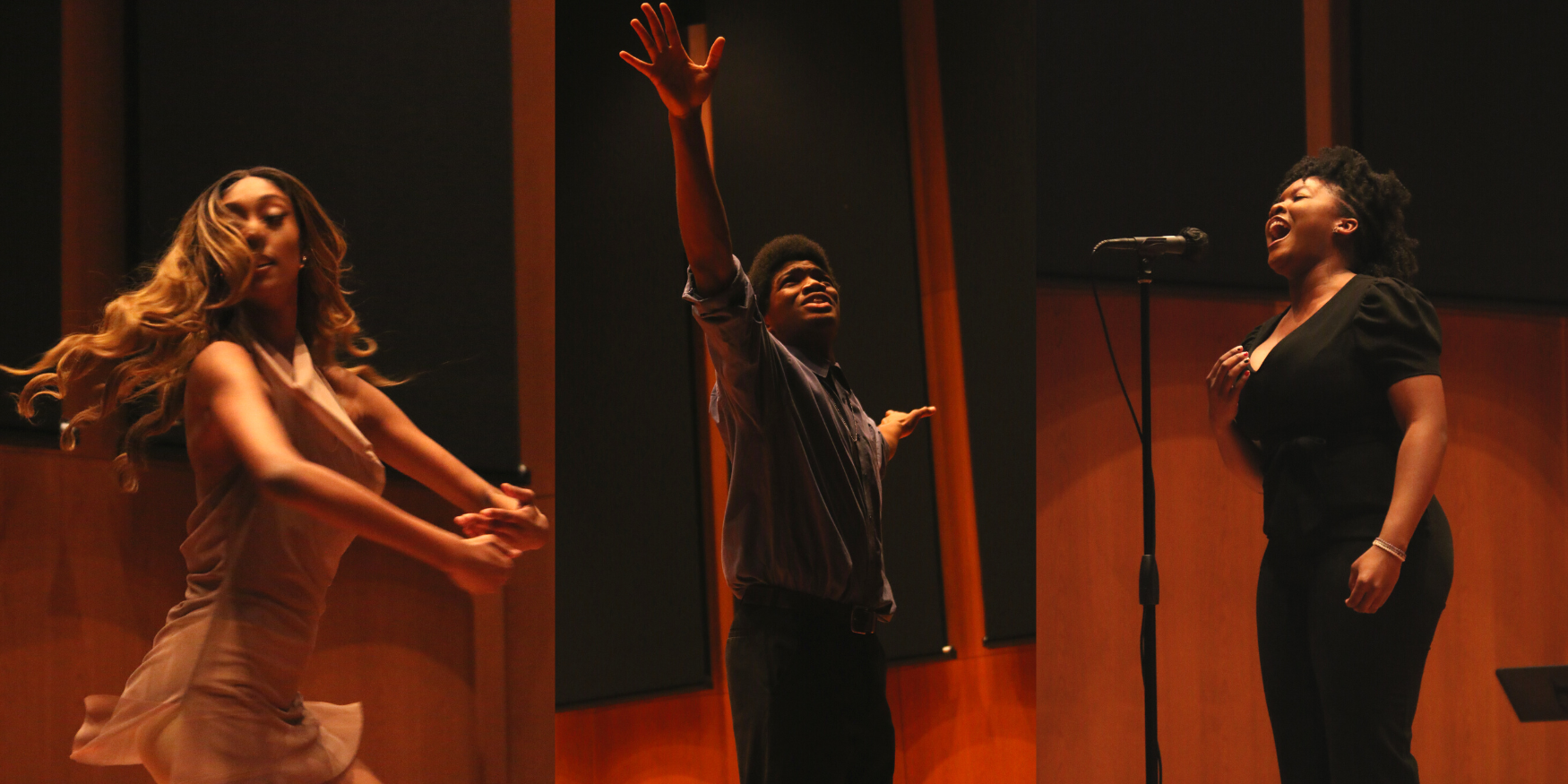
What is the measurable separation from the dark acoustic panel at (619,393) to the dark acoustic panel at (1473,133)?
82.7 inches

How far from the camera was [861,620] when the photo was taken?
6.98ft

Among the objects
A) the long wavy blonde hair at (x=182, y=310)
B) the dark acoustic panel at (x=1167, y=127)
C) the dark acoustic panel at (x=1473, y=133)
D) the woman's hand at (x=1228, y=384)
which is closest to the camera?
the long wavy blonde hair at (x=182, y=310)

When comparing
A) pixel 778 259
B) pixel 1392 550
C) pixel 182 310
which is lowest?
pixel 1392 550

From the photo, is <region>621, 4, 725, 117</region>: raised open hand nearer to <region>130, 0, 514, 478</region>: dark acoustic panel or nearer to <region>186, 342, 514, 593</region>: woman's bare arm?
<region>186, 342, 514, 593</region>: woman's bare arm

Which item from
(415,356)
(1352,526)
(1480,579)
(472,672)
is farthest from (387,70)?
(1480,579)

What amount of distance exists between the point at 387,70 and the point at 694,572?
56.3 inches

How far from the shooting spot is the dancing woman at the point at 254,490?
151 cm

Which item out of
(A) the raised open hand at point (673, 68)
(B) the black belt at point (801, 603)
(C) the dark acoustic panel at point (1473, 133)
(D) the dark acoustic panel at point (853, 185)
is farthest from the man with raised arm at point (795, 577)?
(C) the dark acoustic panel at point (1473, 133)

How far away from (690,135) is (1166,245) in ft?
3.97

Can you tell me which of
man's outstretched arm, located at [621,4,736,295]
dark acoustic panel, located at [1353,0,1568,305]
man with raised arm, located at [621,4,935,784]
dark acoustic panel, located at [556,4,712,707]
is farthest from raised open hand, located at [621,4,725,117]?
dark acoustic panel, located at [1353,0,1568,305]

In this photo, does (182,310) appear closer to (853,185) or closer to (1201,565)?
(853,185)

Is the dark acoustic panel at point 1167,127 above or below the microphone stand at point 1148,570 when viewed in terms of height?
above

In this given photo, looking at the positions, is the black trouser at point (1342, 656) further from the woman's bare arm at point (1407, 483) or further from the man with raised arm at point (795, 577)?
the man with raised arm at point (795, 577)

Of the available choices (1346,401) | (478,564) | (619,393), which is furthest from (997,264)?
(478,564)
